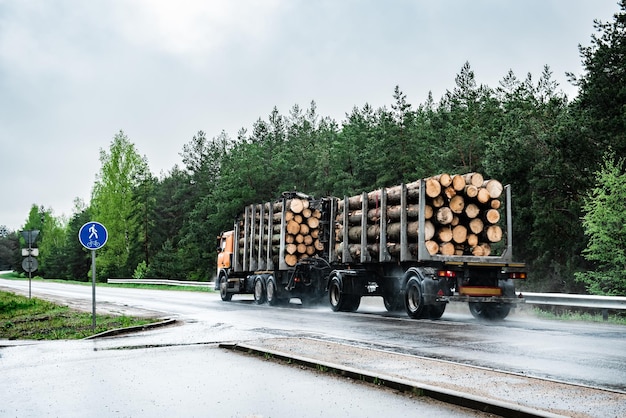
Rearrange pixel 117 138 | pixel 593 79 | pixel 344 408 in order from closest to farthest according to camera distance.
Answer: pixel 344 408
pixel 593 79
pixel 117 138

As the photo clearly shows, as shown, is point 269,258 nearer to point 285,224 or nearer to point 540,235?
point 285,224

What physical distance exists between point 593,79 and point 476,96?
29.4 meters

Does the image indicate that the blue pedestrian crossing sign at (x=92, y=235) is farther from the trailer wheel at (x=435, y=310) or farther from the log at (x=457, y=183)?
the log at (x=457, y=183)

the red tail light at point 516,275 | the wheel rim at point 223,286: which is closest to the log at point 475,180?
the red tail light at point 516,275

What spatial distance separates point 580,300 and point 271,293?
434 inches

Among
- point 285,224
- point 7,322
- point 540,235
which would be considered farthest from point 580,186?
point 7,322

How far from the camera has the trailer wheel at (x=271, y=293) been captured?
25.2m

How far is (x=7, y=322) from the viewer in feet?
66.3

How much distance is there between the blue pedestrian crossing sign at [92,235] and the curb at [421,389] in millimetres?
6573

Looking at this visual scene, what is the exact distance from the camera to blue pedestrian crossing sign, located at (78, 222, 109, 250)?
15.3m

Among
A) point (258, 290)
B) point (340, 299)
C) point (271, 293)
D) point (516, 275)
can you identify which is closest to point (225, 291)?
point (258, 290)

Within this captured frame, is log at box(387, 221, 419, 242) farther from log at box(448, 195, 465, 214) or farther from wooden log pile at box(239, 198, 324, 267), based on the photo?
wooden log pile at box(239, 198, 324, 267)

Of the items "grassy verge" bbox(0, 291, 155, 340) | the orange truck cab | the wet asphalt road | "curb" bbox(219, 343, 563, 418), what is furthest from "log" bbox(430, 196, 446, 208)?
the orange truck cab

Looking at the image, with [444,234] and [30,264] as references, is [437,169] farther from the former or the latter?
[444,234]
